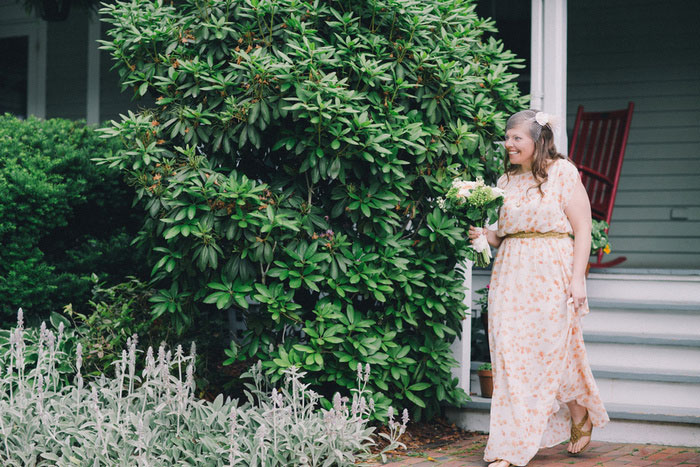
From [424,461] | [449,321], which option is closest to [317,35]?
[449,321]

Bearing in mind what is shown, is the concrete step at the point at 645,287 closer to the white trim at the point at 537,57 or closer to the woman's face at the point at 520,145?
the white trim at the point at 537,57

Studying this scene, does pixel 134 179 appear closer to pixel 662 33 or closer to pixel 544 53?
pixel 544 53

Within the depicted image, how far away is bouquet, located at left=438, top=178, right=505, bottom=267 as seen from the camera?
3.79m

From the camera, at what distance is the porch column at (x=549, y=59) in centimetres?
543

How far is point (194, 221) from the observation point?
3.89 m

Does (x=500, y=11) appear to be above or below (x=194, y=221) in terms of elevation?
above

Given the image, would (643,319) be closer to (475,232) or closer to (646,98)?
(475,232)

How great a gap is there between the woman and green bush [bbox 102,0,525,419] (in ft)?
1.50

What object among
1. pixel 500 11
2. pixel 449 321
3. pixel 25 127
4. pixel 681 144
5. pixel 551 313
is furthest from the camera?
pixel 500 11

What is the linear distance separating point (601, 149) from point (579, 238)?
12.8 feet

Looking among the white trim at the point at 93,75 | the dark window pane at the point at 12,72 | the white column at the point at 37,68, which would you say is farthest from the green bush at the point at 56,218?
the dark window pane at the point at 12,72

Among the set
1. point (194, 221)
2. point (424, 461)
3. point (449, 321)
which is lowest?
point (424, 461)

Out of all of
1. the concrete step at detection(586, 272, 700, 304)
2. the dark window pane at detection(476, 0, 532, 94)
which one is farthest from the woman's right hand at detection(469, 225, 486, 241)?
the dark window pane at detection(476, 0, 532, 94)

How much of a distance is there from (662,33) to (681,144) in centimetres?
117
